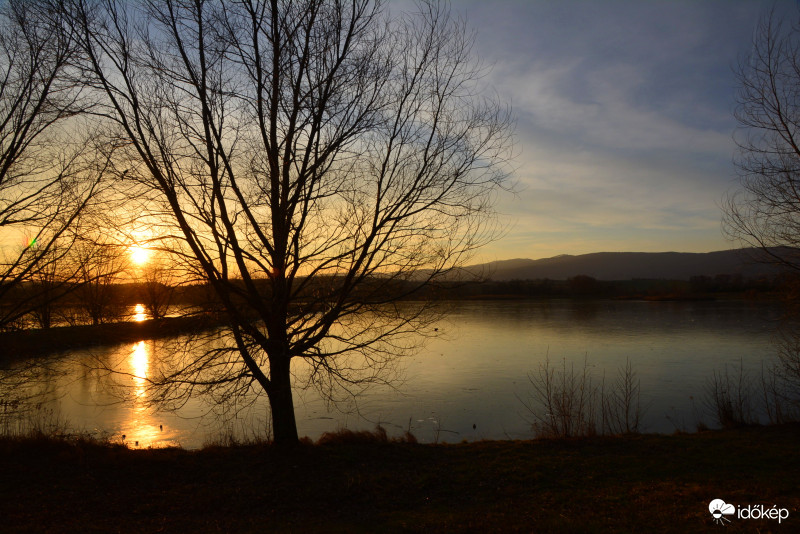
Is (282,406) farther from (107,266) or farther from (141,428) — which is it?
(141,428)

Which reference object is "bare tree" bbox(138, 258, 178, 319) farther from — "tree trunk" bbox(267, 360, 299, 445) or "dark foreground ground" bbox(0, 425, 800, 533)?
"dark foreground ground" bbox(0, 425, 800, 533)

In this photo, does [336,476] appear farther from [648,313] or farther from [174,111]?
[648,313]

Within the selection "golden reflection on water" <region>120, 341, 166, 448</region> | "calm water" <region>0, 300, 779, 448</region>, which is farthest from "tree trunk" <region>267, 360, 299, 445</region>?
"golden reflection on water" <region>120, 341, 166, 448</region>

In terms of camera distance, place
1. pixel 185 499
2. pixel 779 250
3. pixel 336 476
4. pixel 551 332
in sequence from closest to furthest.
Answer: pixel 185 499 → pixel 336 476 → pixel 779 250 → pixel 551 332

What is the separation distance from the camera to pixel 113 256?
7.91m

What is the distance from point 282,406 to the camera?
8.41m

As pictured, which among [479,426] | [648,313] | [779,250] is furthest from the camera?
[648,313]

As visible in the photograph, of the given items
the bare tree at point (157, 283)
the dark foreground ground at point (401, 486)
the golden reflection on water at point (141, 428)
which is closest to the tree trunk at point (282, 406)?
the dark foreground ground at point (401, 486)

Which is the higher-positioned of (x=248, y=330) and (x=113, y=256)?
(x=113, y=256)

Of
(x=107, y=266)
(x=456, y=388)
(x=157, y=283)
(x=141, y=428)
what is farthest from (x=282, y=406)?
(x=456, y=388)

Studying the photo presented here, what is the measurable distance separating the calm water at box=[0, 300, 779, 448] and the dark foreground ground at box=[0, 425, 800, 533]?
1.42 meters

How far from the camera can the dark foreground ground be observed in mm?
5824

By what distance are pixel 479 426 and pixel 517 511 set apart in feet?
20.8

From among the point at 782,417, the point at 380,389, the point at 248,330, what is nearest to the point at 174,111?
the point at 248,330
